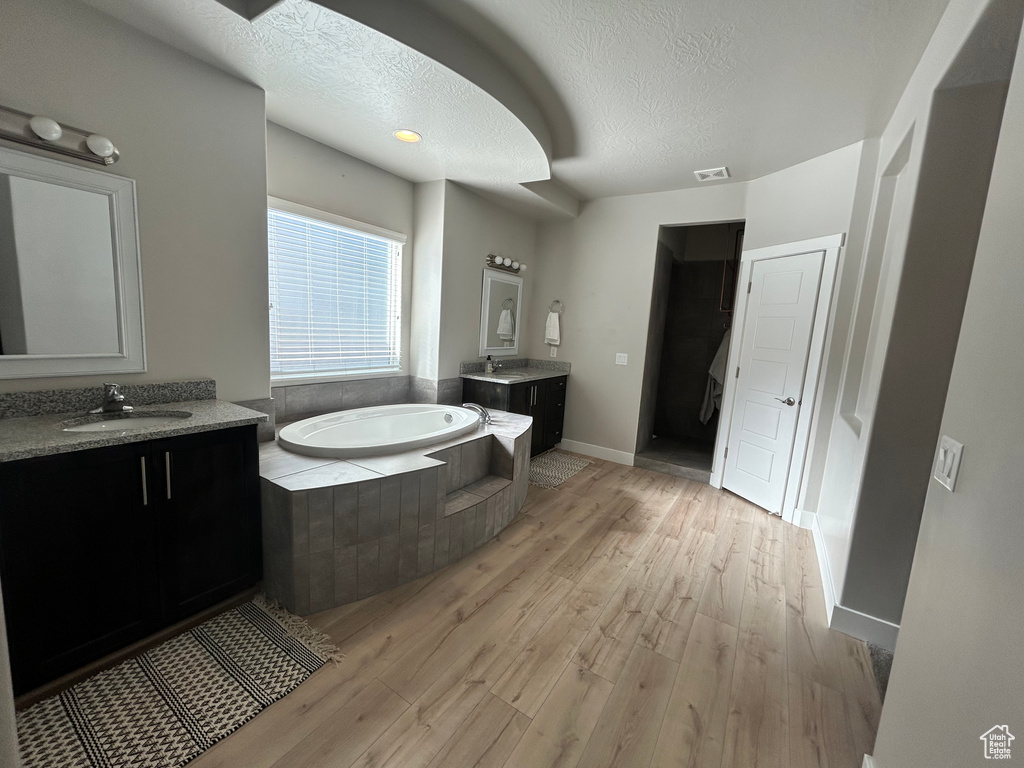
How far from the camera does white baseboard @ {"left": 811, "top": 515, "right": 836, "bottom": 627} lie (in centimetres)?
203

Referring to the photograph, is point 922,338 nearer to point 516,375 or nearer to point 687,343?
point 516,375

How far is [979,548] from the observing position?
835 millimetres

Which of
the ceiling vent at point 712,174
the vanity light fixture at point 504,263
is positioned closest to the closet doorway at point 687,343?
the ceiling vent at point 712,174

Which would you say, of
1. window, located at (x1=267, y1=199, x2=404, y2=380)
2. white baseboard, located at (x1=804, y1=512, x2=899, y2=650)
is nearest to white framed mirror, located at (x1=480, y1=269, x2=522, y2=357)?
window, located at (x1=267, y1=199, x2=404, y2=380)

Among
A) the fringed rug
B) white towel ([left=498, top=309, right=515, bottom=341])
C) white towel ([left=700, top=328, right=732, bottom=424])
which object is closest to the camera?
the fringed rug

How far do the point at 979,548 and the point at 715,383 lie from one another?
3.73m

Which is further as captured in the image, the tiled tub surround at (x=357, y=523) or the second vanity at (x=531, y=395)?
the second vanity at (x=531, y=395)

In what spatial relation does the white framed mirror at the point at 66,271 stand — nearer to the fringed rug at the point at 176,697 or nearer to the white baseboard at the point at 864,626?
the fringed rug at the point at 176,697

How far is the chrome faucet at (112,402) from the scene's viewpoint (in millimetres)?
1702

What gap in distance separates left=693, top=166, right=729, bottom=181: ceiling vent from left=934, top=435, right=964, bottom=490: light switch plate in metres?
2.78

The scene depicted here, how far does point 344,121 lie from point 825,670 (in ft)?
11.9

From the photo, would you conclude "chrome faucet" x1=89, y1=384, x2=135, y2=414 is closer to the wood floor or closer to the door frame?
the wood floor

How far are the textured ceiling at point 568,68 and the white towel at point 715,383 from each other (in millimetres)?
1747

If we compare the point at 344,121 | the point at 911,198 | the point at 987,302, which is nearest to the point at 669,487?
the point at 911,198
